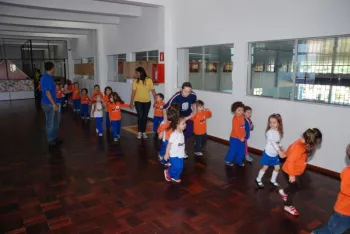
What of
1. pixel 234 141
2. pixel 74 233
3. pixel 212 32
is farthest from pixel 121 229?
pixel 212 32

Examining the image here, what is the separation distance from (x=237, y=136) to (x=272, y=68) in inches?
62.8

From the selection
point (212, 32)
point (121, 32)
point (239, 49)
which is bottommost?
point (239, 49)

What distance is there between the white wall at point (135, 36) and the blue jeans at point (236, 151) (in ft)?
11.9

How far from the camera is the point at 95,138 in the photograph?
612 centimetres

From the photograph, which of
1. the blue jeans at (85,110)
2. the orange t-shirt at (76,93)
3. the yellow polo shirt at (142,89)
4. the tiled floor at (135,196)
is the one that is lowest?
the tiled floor at (135,196)

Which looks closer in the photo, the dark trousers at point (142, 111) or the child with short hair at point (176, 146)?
the child with short hair at point (176, 146)

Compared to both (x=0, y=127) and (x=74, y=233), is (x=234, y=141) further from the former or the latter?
(x=0, y=127)

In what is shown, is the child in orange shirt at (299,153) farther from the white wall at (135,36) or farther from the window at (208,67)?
the white wall at (135,36)

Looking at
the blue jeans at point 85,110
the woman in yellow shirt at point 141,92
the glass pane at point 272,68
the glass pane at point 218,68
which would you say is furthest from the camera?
the blue jeans at point 85,110

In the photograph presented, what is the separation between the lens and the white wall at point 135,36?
7.38 m

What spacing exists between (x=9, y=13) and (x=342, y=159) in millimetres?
8976

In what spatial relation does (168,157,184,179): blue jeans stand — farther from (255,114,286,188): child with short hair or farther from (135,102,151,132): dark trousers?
(135,102,151,132): dark trousers

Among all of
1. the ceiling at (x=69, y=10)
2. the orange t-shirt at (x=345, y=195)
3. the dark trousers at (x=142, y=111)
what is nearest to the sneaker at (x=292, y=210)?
the orange t-shirt at (x=345, y=195)

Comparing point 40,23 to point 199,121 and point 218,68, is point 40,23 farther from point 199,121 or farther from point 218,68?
point 199,121
